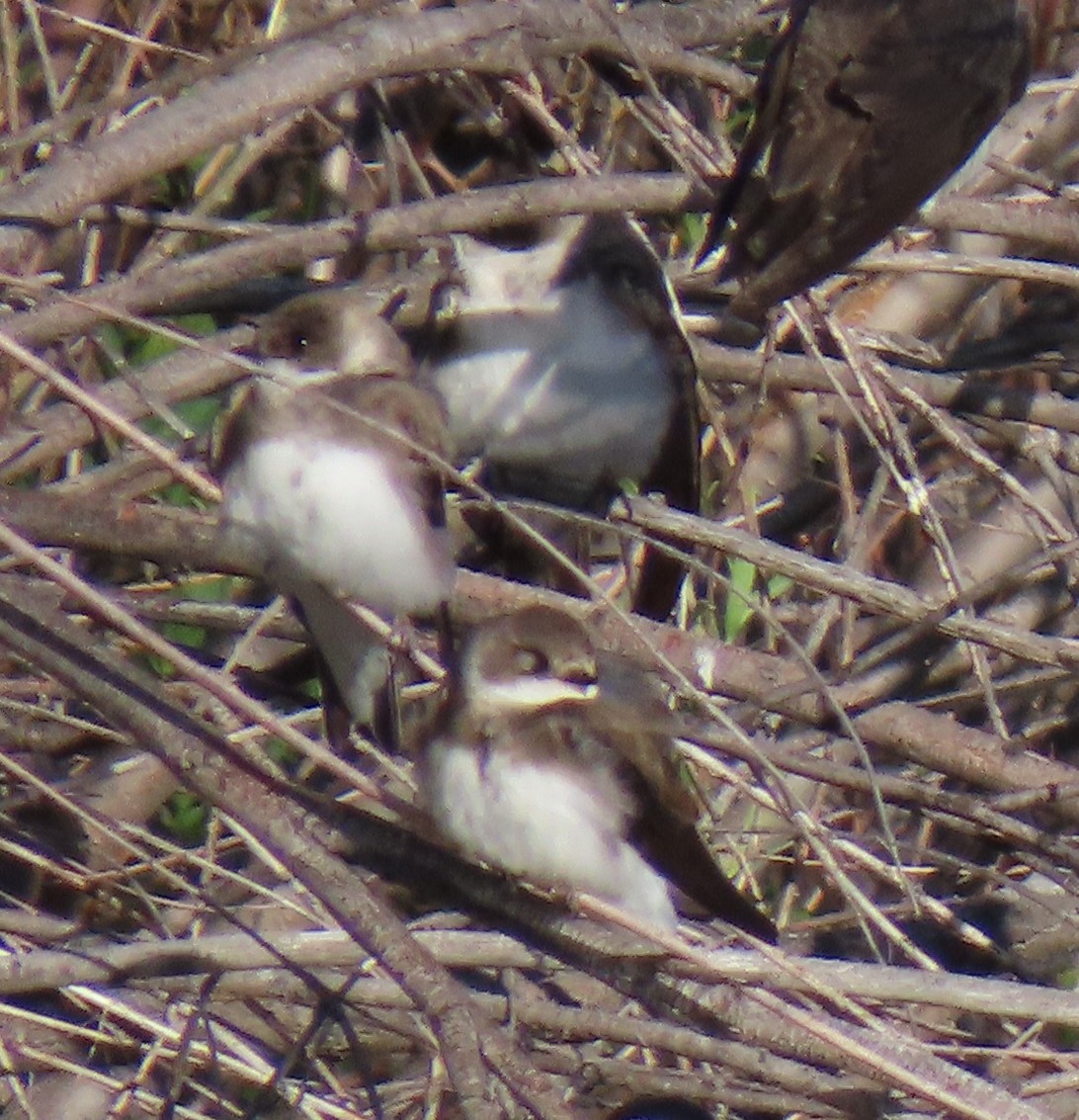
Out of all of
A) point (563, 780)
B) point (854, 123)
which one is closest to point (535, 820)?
point (563, 780)

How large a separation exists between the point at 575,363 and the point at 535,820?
4.83ft

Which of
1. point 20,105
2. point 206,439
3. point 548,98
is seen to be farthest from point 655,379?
point 20,105

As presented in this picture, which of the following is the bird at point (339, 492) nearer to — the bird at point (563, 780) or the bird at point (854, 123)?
the bird at point (563, 780)

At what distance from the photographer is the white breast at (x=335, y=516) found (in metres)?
3.48

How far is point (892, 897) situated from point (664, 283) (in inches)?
75.4

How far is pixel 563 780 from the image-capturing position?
352cm

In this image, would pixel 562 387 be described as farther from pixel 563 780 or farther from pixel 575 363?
pixel 563 780

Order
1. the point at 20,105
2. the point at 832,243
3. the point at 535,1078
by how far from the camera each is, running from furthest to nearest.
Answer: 1. the point at 20,105
2. the point at 832,243
3. the point at 535,1078

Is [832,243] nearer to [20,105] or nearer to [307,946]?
[307,946]

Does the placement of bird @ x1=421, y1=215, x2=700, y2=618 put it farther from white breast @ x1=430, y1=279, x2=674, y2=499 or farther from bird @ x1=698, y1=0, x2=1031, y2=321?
bird @ x1=698, y1=0, x2=1031, y2=321

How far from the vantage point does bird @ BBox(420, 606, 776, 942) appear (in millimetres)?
3414

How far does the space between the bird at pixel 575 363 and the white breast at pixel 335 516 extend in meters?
1.03

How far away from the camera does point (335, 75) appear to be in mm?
3219

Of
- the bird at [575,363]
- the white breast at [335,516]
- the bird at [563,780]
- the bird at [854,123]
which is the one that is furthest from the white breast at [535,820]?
the bird at [575,363]
